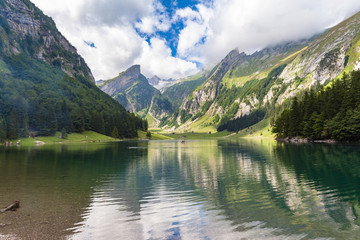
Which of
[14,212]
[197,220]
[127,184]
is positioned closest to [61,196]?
[14,212]

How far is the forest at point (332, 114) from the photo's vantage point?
90.8 metres

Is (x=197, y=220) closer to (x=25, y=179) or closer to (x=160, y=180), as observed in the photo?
(x=160, y=180)

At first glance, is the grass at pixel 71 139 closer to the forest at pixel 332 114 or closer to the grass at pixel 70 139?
the grass at pixel 70 139

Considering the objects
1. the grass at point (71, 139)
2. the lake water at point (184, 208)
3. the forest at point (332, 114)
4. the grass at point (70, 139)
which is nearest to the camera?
the lake water at point (184, 208)

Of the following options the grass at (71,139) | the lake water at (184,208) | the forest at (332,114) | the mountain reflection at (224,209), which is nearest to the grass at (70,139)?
the grass at (71,139)

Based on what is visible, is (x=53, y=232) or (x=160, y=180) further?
(x=160, y=180)

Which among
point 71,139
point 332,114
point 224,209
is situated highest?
point 332,114

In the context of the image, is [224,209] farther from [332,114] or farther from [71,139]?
[71,139]

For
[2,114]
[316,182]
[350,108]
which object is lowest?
[316,182]

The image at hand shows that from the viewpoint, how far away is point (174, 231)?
41.8 ft

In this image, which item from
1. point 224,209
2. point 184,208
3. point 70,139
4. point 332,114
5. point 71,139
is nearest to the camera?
point 224,209

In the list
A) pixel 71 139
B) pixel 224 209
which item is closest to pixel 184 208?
pixel 224 209

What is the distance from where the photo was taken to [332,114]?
105 meters

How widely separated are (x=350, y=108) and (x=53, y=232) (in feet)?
375
